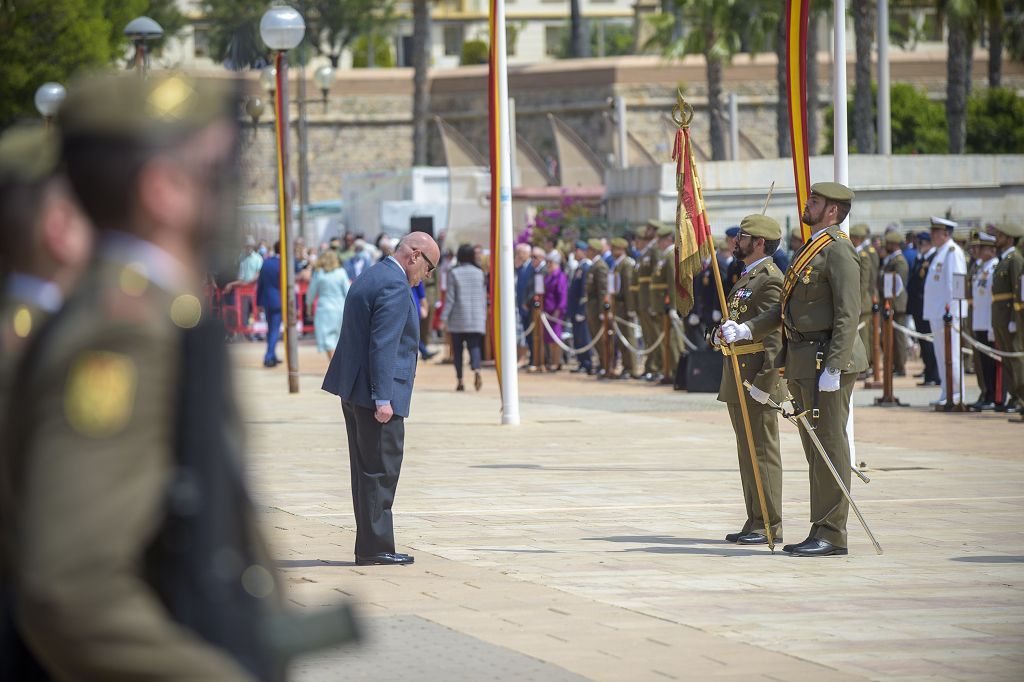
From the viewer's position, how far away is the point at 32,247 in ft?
11.2

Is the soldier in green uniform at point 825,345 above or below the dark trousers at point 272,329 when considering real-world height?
above

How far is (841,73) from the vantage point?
1350cm

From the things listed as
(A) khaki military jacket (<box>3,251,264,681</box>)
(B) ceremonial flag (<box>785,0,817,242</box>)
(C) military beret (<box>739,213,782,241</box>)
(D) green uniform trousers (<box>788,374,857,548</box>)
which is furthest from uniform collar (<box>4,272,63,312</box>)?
(B) ceremonial flag (<box>785,0,817,242</box>)

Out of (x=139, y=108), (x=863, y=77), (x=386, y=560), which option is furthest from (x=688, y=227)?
(x=863, y=77)

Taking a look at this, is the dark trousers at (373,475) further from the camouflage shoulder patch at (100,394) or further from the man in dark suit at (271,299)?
the man in dark suit at (271,299)

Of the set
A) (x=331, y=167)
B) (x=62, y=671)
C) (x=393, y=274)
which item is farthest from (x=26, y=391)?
(x=331, y=167)

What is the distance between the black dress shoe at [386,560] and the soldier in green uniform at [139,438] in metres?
6.58

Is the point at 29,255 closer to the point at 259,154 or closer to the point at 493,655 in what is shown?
the point at 259,154

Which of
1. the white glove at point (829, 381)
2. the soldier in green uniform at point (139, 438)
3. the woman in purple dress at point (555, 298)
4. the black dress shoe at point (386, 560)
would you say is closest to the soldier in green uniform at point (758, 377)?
the white glove at point (829, 381)

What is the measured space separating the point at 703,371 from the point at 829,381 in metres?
13.2

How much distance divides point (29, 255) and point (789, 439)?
13.7 m

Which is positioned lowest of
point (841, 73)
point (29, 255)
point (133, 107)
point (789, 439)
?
point (789, 439)

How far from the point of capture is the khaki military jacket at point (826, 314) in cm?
965

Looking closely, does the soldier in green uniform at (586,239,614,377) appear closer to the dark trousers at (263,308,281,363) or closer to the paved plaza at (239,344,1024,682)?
the dark trousers at (263,308,281,363)
